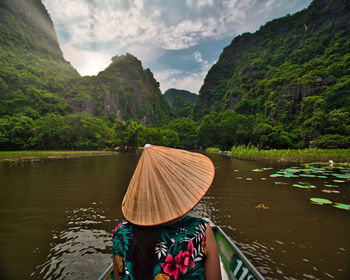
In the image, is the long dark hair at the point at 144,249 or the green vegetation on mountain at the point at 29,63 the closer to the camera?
the long dark hair at the point at 144,249

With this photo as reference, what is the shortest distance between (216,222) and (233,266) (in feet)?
6.19

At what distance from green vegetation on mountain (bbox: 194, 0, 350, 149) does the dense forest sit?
0.16 m

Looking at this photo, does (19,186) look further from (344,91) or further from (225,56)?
(225,56)

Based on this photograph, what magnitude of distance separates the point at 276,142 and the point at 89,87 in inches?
2628

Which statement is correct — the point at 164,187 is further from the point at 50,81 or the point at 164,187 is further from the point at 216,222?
the point at 50,81

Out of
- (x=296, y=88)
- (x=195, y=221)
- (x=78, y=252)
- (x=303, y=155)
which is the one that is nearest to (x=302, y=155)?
(x=303, y=155)

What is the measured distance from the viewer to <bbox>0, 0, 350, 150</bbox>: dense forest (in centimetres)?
2674

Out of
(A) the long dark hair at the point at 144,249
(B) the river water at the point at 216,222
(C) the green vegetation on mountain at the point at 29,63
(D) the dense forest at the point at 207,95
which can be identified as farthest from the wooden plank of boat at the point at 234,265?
(C) the green vegetation on mountain at the point at 29,63

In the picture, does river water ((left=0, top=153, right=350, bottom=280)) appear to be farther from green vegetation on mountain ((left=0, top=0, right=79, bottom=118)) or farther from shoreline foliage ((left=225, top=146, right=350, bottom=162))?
green vegetation on mountain ((left=0, top=0, right=79, bottom=118))

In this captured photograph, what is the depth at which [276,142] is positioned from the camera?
25.2m

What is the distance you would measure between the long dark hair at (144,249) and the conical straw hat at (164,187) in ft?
0.16

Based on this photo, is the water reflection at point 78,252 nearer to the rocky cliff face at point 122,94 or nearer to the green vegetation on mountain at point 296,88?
the green vegetation on mountain at point 296,88

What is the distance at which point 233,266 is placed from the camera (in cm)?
170

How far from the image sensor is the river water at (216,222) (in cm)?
220
